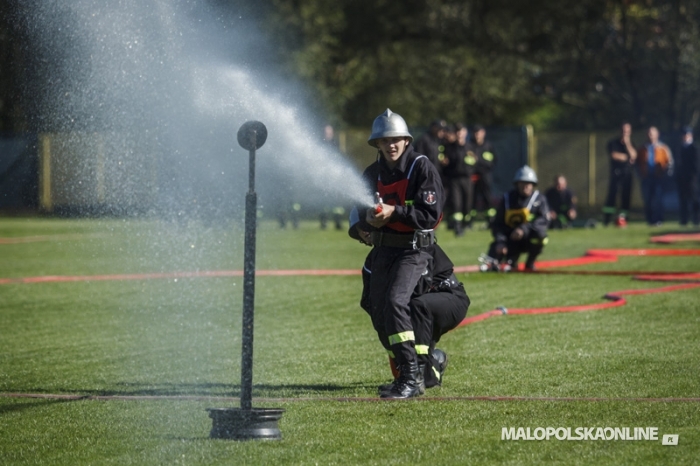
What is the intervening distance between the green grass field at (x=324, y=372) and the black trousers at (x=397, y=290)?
39 cm

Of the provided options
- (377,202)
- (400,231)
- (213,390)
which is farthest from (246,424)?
(400,231)

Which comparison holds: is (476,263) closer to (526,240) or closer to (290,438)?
(526,240)

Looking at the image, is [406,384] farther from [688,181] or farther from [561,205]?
[688,181]

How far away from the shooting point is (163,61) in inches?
464

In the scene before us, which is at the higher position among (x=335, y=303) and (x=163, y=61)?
(x=163, y=61)

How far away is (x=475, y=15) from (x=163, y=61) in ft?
99.8

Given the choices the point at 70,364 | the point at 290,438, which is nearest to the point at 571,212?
the point at 70,364

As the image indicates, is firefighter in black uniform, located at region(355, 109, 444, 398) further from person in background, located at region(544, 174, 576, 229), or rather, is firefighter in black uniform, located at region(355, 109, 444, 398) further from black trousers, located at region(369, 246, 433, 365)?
person in background, located at region(544, 174, 576, 229)

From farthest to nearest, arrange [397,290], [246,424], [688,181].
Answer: [688,181]
[397,290]
[246,424]

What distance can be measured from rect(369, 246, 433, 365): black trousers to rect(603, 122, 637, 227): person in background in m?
18.8

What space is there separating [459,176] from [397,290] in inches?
614

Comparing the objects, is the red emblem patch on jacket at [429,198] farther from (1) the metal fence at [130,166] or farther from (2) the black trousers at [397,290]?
(1) the metal fence at [130,166]

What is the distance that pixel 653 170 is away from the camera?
83.1 feet

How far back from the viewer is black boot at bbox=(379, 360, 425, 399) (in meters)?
7.08
